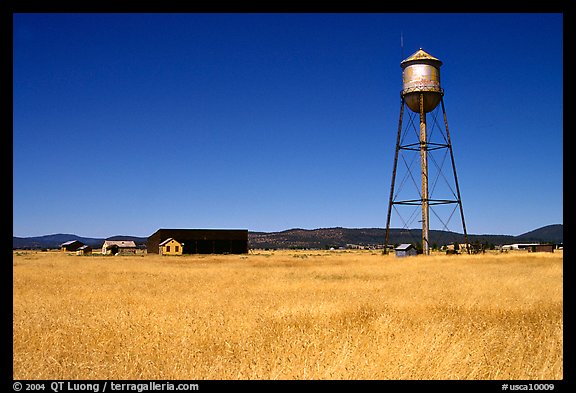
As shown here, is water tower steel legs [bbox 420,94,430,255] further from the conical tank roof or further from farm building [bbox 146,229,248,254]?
farm building [bbox 146,229,248,254]

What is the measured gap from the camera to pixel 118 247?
9694 cm

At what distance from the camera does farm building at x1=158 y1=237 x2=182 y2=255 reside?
85938 mm

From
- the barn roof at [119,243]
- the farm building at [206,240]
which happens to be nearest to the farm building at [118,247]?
the barn roof at [119,243]

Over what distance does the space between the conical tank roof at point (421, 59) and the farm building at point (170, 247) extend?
49647 mm

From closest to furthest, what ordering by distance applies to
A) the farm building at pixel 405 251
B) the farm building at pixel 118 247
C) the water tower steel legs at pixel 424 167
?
the water tower steel legs at pixel 424 167 → the farm building at pixel 405 251 → the farm building at pixel 118 247

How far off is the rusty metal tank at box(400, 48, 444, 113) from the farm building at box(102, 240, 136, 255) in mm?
58408

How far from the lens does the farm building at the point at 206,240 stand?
90281 mm

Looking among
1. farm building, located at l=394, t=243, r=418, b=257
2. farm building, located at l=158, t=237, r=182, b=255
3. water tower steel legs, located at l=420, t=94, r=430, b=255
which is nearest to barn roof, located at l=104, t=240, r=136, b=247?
farm building, located at l=158, t=237, r=182, b=255

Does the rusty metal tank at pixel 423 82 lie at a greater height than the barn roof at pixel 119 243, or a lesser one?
greater

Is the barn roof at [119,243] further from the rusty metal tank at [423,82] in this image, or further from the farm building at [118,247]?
the rusty metal tank at [423,82]

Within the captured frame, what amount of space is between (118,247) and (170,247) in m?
15.2
